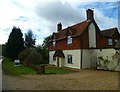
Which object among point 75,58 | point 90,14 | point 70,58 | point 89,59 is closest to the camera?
point 89,59

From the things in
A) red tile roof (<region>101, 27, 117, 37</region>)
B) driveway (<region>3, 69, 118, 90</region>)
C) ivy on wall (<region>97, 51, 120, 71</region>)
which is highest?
red tile roof (<region>101, 27, 117, 37</region>)

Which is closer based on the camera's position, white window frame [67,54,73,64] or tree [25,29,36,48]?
white window frame [67,54,73,64]

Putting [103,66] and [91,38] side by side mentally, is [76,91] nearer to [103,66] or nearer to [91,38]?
[103,66]

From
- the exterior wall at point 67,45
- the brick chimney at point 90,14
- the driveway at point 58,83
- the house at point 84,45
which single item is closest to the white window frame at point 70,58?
the house at point 84,45

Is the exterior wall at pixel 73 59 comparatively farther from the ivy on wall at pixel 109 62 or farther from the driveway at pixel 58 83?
the driveway at pixel 58 83

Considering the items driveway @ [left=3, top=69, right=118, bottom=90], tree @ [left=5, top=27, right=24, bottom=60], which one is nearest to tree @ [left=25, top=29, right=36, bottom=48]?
tree @ [left=5, top=27, right=24, bottom=60]

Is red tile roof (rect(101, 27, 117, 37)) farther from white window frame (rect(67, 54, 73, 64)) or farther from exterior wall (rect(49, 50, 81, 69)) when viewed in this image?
white window frame (rect(67, 54, 73, 64))

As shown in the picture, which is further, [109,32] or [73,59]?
[109,32]

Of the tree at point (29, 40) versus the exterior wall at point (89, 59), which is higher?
the tree at point (29, 40)

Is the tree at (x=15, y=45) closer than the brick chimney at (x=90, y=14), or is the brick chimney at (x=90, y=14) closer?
the brick chimney at (x=90, y=14)

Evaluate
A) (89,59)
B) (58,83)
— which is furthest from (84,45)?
(58,83)

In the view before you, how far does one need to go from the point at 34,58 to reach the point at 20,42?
17.4m

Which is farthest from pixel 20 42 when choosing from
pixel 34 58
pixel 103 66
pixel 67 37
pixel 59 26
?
pixel 103 66

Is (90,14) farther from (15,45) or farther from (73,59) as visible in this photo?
(15,45)
